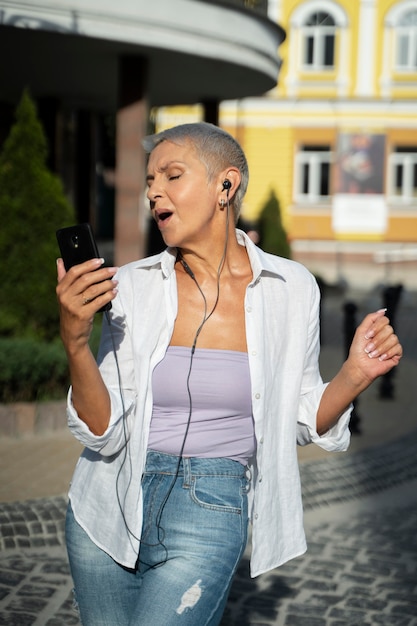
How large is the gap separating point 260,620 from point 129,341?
2.28 metres

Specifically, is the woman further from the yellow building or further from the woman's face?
the yellow building

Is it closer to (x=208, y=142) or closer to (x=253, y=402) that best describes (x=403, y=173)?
(x=208, y=142)

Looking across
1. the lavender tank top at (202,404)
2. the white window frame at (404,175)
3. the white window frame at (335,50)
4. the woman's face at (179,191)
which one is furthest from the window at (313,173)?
the lavender tank top at (202,404)

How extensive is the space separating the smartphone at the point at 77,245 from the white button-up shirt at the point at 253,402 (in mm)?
235

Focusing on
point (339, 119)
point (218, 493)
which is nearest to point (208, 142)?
point (218, 493)

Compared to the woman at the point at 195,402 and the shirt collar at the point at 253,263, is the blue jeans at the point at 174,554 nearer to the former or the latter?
the woman at the point at 195,402

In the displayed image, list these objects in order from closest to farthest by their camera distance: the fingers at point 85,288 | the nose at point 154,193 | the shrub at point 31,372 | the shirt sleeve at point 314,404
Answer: the fingers at point 85,288, the nose at point 154,193, the shirt sleeve at point 314,404, the shrub at point 31,372

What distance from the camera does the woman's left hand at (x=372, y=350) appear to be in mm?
2555

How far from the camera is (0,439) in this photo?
→ 24.0 feet

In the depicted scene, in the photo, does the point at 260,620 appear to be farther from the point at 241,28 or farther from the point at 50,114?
the point at 50,114

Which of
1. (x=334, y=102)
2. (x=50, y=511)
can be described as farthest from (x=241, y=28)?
(x=334, y=102)

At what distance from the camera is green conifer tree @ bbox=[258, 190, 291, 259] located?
59.5 ft

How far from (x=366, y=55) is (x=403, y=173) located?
12.8 feet

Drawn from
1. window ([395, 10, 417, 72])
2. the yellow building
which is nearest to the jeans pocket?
the yellow building
